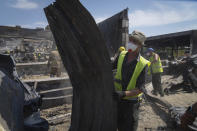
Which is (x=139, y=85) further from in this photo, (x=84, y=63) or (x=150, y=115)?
(x=150, y=115)

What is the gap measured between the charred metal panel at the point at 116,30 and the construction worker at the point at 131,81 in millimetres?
2738

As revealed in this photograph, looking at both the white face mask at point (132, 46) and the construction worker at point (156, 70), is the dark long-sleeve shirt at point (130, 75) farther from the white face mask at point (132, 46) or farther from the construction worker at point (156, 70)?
the construction worker at point (156, 70)

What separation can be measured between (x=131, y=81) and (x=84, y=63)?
2.31 ft

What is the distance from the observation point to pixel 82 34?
146 cm

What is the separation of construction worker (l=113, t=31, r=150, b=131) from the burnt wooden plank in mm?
274

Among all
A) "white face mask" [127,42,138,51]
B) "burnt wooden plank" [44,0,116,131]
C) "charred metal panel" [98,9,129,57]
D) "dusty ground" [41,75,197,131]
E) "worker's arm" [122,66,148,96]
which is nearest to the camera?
"burnt wooden plank" [44,0,116,131]

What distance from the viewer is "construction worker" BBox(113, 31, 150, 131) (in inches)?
74.1

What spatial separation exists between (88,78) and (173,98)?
5.67 metres

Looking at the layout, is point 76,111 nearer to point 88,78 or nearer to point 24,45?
point 88,78

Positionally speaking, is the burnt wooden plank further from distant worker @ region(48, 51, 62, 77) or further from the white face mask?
distant worker @ region(48, 51, 62, 77)

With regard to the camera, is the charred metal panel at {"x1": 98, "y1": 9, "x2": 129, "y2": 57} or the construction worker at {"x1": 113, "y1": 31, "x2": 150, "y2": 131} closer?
the construction worker at {"x1": 113, "y1": 31, "x2": 150, "y2": 131}

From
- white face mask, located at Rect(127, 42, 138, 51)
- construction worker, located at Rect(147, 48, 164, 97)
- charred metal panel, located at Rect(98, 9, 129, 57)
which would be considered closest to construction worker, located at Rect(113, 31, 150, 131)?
white face mask, located at Rect(127, 42, 138, 51)

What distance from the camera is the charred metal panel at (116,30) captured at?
15.1 feet

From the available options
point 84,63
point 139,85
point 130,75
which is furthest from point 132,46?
point 84,63
